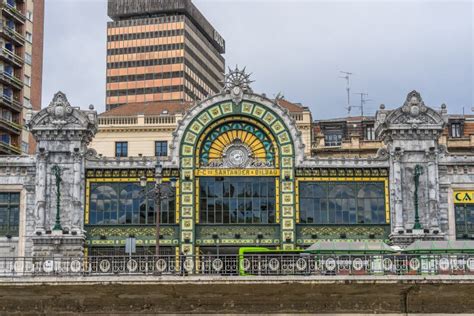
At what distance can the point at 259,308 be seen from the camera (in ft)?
173

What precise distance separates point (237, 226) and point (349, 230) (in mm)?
7953

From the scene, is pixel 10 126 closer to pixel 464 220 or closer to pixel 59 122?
pixel 59 122

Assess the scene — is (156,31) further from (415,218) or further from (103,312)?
(103,312)

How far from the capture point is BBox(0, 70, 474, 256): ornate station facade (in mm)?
69375

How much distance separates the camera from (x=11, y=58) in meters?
94.4

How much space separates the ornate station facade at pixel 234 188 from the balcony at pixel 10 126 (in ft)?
72.4

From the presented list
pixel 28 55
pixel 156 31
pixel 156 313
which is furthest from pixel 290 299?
pixel 156 31

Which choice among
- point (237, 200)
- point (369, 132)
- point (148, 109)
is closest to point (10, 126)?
point (148, 109)

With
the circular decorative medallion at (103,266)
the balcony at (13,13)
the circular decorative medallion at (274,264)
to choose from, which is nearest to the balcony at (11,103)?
the balcony at (13,13)

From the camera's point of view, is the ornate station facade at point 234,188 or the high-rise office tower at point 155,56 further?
the high-rise office tower at point 155,56

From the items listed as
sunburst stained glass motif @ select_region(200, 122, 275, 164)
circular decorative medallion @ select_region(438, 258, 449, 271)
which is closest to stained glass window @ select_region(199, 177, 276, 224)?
sunburst stained glass motif @ select_region(200, 122, 275, 164)

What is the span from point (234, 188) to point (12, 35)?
1383 inches

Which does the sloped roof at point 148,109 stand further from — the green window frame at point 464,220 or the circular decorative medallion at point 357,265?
the circular decorative medallion at point 357,265

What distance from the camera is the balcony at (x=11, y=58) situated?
305 feet
